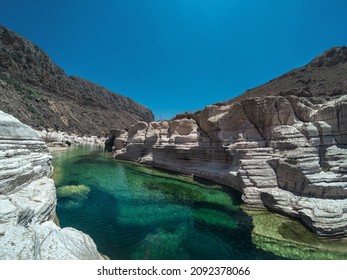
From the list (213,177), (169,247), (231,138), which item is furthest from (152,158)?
(169,247)

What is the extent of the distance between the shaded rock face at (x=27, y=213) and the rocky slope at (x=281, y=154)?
1158 centimetres

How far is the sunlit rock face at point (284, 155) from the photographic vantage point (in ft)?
40.7

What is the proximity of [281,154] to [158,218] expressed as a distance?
995 centimetres

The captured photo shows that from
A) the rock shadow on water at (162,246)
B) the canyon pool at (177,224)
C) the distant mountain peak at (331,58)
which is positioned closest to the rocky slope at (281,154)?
the canyon pool at (177,224)

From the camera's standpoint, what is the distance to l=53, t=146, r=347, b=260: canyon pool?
9664 mm

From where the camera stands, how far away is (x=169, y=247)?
9969 millimetres

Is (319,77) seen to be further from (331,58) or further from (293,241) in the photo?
(293,241)

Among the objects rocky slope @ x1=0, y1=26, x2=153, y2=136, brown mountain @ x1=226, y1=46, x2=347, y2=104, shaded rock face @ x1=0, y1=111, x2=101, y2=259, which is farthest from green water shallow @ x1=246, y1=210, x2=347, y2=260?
rocky slope @ x1=0, y1=26, x2=153, y2=136

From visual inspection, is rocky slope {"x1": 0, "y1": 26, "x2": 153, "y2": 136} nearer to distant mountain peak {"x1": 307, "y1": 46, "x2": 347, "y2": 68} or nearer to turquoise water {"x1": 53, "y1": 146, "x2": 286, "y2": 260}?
turquoise water {"x1": 53, "y1": 146, "x2": 286, "y2": 260}

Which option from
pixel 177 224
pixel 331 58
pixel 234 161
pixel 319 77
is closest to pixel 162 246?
pixel 177 224

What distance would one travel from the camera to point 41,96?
284ft

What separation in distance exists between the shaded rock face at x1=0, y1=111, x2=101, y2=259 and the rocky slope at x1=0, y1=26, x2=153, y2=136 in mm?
53429

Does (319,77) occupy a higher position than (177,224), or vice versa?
(319,77)

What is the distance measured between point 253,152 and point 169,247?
34.9ft
